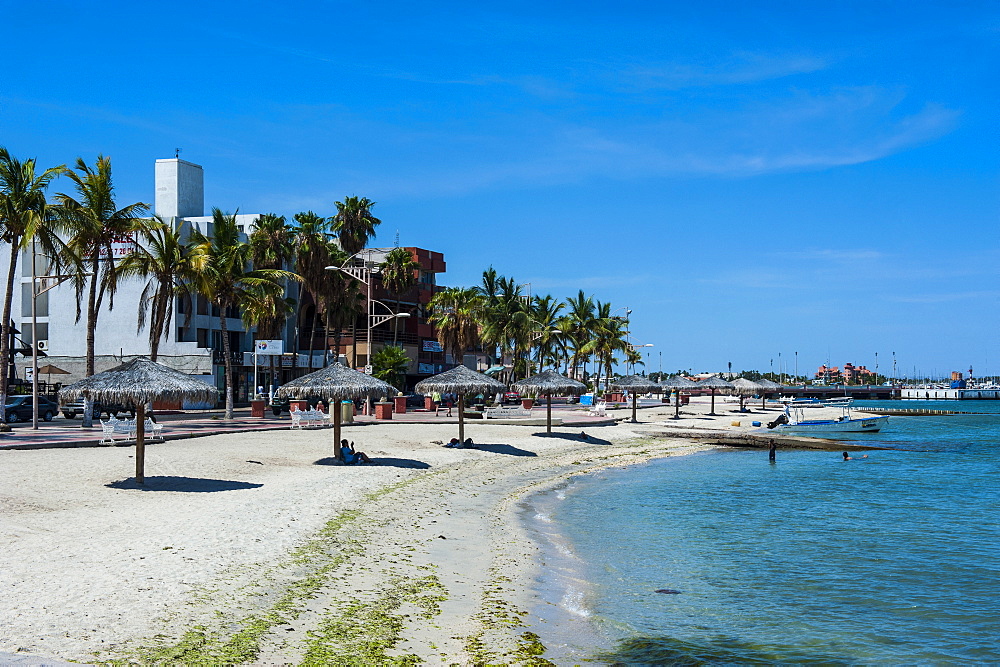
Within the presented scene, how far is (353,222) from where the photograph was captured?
6316cm


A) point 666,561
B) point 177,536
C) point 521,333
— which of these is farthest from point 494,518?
point 521,333

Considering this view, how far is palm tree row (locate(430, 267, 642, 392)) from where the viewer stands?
2773 inches

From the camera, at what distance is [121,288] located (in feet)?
187

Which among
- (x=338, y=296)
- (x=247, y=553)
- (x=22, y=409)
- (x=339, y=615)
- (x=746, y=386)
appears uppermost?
(x=338, y=296)

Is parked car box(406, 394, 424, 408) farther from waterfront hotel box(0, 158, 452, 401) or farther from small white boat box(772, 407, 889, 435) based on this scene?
small white boat box(772, 407, 889, 435)

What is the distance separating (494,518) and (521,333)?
53264mm

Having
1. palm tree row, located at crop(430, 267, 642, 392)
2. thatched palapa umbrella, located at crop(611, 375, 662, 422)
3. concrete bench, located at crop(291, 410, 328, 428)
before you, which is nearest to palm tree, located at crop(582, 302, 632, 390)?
palm tree row, located at crop(430, 267, 642, 392)

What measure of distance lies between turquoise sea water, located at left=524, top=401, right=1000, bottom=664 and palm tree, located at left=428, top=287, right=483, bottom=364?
40677mm

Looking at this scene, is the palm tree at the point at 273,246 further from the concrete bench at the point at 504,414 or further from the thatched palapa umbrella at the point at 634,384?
the thatched palapa umbrella at the point at 634,384

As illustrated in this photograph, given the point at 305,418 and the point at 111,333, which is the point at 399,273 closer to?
the point at 111,333

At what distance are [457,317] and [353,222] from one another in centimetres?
1178

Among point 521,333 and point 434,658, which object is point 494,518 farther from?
point 521,333

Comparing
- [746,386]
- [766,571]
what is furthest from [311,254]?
[766,571]

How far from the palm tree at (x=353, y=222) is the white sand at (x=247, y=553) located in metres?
40.0
